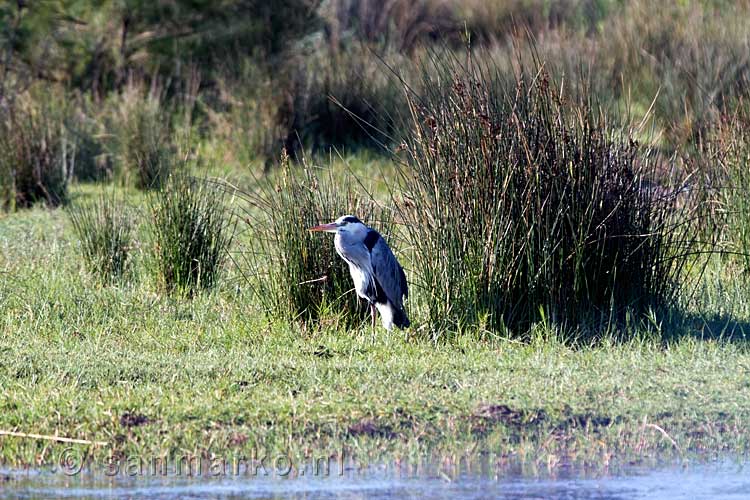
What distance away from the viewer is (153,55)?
50.8ft

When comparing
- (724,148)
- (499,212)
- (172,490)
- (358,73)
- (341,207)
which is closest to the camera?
(172,490)

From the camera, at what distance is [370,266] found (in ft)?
Result: 21.5

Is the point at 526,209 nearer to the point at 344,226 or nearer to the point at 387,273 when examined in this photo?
the point at 387,273

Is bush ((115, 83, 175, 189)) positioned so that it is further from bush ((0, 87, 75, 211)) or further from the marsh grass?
bush ((0, 87, 75, 211))

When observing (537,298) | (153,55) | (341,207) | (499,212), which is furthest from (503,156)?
(153,55)

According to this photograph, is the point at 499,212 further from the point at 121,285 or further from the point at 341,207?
the point at 121,285

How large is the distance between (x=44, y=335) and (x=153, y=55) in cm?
940

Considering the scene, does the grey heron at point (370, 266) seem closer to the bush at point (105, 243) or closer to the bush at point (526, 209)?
the bush at point (526, 209)

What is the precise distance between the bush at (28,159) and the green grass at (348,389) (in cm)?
394

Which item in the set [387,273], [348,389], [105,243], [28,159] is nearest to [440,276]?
[387,273]

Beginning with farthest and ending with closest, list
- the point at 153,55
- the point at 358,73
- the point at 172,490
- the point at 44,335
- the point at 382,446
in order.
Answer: the point at 153,55
the point at 358,73
the point at 44,335
the point at 382,446
the point at 172,490

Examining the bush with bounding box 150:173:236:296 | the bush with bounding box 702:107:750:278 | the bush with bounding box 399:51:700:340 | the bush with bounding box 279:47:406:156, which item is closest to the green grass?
the bush with bounding box 399:51:700:340

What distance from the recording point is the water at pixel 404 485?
423 centimetres

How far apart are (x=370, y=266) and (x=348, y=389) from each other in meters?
1.32
